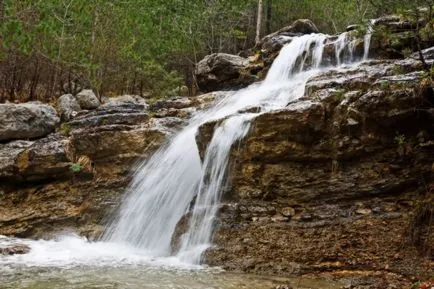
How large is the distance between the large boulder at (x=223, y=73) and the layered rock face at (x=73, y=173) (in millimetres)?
5176

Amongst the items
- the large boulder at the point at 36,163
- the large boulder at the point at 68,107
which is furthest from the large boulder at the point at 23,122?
the large boulder at the point at 68,107

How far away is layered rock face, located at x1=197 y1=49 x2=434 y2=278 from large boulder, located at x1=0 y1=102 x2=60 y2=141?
20.5ft

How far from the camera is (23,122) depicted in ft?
39.0

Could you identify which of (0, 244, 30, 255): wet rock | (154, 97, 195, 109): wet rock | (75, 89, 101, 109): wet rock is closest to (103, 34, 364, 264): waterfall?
(154, 97, 195, 109): wet rock

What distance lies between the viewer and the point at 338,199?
742 centimetres

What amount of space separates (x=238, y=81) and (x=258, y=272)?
10.1 m

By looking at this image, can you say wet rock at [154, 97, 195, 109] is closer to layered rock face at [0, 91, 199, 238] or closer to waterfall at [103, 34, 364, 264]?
waterfall at [103, 34, 364, 264]

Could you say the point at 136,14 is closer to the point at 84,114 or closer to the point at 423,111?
the point at 84,114

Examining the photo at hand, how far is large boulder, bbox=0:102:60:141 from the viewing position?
463 inches

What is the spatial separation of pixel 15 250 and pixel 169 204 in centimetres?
284

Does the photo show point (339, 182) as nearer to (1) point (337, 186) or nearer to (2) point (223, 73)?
(1) point (337, 186)

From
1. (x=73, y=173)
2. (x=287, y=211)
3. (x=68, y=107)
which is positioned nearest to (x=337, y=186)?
(x=287, y=211)

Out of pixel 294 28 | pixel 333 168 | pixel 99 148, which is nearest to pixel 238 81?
pixel 294 28

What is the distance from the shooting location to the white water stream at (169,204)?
314 inches
